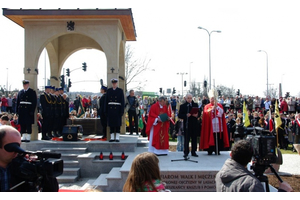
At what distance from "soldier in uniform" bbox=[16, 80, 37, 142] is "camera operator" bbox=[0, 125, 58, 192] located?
30.0 ft

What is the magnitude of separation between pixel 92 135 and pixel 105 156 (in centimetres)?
450

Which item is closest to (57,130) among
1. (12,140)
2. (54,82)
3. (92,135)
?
(92,135)

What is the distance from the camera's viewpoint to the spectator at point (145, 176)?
289cm

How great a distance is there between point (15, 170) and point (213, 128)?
27.3 feet

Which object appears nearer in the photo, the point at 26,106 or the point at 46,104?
the point at 26,106

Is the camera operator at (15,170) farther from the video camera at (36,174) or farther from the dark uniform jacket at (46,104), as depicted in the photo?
the dark uniform jacket at (46,104)

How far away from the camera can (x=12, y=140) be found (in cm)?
284

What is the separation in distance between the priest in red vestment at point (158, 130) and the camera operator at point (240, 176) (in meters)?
6.88

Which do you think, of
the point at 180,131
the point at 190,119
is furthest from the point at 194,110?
the point at 180,131

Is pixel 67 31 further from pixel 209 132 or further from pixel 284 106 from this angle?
pixel 284 106

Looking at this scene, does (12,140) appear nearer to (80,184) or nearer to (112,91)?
(80,184)

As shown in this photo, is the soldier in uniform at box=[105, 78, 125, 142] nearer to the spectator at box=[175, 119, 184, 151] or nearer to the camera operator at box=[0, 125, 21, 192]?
the spectator at box=[175, 119, 184, 151]

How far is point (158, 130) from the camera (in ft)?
34.4

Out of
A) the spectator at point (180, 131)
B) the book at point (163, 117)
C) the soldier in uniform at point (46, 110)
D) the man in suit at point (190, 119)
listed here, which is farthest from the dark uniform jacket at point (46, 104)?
the man in suit at point (190, 119)
